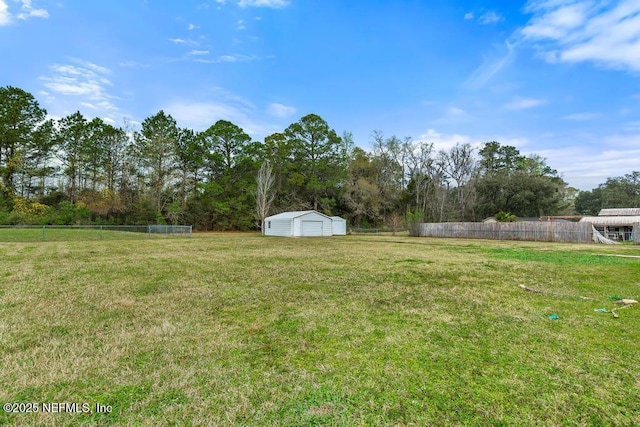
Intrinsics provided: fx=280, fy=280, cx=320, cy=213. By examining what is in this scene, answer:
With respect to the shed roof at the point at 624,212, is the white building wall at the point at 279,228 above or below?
below

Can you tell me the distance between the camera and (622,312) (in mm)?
3844

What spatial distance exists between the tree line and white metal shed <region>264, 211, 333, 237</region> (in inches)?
97.0

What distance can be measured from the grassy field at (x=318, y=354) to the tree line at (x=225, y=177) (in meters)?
22.6

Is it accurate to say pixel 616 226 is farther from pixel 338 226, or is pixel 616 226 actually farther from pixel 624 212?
pixel 338 226

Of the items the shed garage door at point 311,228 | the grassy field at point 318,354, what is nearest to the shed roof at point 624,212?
the shed garage door at point 311,228

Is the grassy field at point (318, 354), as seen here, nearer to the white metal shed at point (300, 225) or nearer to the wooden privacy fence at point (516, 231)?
the wooden privacy fence at point (516, 231)

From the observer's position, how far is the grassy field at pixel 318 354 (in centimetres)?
179

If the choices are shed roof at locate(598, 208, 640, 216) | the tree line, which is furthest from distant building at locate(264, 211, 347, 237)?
shed roof at locate(598, 208, 640, 216)

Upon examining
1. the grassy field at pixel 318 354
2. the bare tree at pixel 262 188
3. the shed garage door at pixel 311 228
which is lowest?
the grassy field at pixel 318 354

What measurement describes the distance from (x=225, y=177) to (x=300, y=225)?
1173 cm

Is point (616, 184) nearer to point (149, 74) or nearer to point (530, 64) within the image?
point (530, 64)

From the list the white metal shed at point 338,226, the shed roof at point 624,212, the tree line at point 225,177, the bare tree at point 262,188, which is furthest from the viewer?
the shed roof at point 624,212

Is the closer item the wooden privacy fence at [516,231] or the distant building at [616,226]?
the wooden privacy fence at [516,231]

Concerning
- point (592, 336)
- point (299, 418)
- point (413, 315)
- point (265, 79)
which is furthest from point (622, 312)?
point (265, 79)
